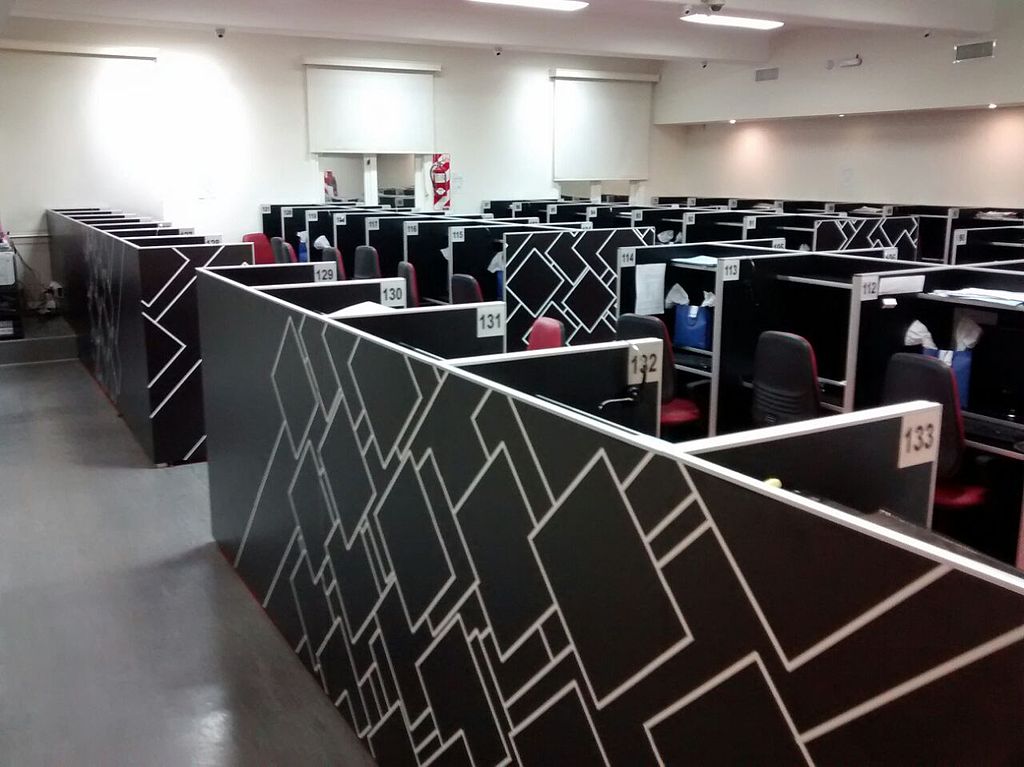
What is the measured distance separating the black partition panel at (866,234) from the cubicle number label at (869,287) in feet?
11.7

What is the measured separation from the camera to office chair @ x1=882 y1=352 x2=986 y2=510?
10.7 feet

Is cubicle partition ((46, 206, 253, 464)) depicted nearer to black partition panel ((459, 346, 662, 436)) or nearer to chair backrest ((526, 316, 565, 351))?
chair backrest ((526, 316, 565, 351))

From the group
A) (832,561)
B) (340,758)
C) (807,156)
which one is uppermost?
(807,156)

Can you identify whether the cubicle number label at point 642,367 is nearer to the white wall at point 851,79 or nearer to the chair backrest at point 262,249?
the chair backrest at point 262,249

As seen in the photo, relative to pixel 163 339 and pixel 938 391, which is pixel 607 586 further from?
pixel 163 339

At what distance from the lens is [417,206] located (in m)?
11.4

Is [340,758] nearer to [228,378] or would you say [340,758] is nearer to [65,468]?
[228,378]

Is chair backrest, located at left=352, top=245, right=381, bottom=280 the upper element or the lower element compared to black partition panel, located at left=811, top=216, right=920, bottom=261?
lower

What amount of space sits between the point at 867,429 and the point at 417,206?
10.2 metres

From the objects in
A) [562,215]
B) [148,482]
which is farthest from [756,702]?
[562,215]

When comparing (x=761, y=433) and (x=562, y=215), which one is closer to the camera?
(x=761, y=433)

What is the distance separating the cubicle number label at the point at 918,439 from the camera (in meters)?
1.71

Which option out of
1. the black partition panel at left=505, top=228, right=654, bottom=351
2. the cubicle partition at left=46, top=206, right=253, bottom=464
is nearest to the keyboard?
the black partition panel at left=505, top=228, right=654, bottom=351

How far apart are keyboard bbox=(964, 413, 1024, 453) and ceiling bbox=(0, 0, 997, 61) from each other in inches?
206
